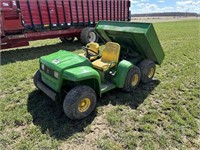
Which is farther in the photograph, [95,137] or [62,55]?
[62,55]

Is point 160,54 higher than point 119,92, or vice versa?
point 160,54

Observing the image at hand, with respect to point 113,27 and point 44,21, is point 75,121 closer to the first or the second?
point 113,27

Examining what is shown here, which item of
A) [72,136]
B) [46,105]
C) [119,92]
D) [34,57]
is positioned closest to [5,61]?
[34,57]

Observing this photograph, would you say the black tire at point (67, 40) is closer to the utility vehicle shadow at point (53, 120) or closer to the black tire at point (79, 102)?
the utility vehicle shadow at point (53, 120)

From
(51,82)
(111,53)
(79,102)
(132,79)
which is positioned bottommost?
(132,79)

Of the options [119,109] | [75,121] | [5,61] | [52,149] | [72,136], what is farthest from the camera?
[5,61]

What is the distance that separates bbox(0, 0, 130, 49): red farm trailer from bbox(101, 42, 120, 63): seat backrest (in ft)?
14.5

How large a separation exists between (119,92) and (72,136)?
1.68 m

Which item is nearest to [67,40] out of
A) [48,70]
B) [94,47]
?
[94,47]

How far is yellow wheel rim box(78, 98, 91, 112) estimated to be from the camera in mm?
3162

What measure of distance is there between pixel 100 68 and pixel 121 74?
452mm

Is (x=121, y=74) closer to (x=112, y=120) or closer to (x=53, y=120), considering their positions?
(x=112, y=120)

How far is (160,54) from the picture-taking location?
4738 millimetres

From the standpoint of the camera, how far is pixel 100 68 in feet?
12.6
